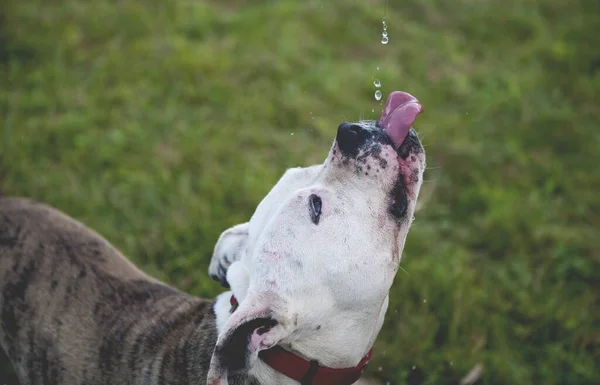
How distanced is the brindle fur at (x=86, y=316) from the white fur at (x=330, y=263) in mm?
419

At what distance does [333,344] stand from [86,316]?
1114mm

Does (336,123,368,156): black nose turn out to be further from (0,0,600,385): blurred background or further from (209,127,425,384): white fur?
(0,0,600,385): blurred background

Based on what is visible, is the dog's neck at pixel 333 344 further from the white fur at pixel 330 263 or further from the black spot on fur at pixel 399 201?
the black spot on fur at pixel 399 201

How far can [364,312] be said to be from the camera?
8.68 feet

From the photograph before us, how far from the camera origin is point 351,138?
277cm

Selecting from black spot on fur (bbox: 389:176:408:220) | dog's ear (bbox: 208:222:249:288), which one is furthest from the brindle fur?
black spot on fur (bbox: 389:176:408:220)

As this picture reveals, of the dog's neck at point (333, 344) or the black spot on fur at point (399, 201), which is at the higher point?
the black spot on fur at point (399, 201)

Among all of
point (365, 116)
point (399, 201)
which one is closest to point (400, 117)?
point (399, 201)

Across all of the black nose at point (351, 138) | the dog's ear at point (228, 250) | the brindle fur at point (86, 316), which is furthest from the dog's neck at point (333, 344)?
the black nose at point (351, 138)

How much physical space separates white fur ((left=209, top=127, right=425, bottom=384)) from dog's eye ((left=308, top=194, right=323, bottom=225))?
15 mm

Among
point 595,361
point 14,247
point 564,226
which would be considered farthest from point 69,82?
point 595,361

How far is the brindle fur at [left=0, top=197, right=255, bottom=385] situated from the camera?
9.69ft

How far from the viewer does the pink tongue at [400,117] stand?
108 inches

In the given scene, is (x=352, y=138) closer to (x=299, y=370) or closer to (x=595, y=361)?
(x=299, y=370)
